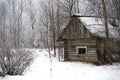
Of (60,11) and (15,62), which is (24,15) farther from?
(15,62)

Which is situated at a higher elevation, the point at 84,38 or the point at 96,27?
the point at 96,27

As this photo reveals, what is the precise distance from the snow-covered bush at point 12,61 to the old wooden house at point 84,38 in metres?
9.01

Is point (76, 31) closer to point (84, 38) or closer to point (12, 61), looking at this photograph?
point (84, 38)

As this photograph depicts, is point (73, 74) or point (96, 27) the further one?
point (96, 27)

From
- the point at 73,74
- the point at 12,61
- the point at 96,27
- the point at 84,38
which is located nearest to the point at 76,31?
the point at 84,38

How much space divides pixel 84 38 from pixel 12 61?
34.4ft

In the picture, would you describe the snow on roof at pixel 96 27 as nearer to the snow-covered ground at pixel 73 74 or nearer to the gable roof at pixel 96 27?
the gable roof at pixel 96 27

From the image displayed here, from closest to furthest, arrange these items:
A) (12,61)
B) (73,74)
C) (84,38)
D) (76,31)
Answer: (12,61)
(73,74)
(84,38)
(76,31)

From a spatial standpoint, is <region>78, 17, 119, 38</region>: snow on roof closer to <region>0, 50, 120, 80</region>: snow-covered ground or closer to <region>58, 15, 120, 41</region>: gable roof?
<region>58, 15, 120, 41</region>: gable roof

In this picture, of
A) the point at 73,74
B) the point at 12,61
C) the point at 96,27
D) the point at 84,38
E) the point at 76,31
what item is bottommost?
the point at 73,74

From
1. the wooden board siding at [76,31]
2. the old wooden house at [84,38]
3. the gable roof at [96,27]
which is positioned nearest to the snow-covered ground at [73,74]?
the old wooden house at [84,38]

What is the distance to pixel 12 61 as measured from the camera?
38.9ft

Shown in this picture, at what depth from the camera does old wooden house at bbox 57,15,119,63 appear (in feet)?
66.5

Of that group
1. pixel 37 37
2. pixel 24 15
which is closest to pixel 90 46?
pixel 37 37
